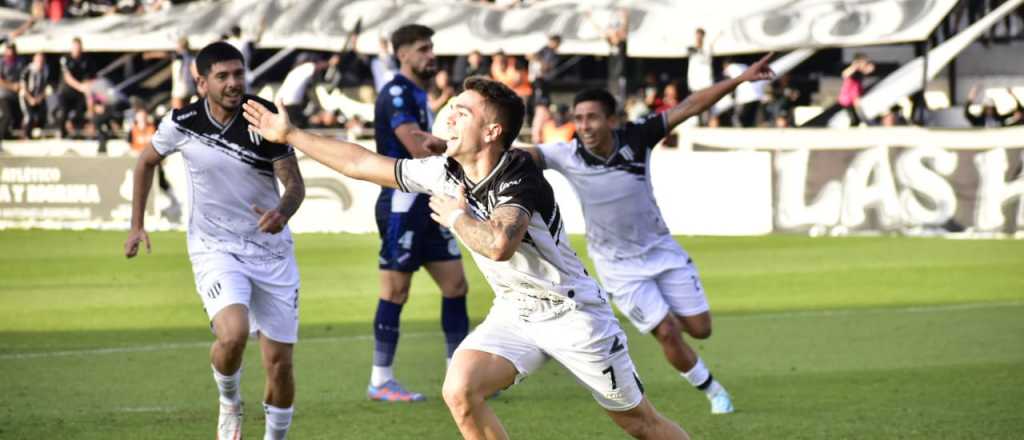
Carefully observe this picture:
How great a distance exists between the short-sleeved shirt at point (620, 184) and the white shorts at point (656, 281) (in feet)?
0.22

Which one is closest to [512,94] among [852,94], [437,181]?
[437,181]

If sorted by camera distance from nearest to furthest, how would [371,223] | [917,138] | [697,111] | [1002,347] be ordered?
1. [697,111]
2. [1002,347]
3. [917,138]
4. [371,223]

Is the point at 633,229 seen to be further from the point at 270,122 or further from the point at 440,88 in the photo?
the point at 440,88

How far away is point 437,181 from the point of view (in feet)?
23.0

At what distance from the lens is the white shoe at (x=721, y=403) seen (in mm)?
10188

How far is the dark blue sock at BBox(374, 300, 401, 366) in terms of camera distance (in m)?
10.9

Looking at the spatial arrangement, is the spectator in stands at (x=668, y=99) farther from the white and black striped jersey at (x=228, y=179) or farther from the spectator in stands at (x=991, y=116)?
the white and black striped jersey at (x=228, y=179)

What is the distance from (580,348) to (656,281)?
3.76 meters

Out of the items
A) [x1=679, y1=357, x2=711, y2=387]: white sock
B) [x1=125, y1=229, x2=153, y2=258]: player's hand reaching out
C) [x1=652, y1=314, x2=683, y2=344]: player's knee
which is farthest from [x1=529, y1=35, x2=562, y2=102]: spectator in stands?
[x1=125, y1=229, x2=153, y2=258]: player's hand reaching out

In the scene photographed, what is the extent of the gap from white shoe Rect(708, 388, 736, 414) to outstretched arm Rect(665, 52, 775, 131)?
1.71 metres

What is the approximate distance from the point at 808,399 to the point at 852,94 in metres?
17.0

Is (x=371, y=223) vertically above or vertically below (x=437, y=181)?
below

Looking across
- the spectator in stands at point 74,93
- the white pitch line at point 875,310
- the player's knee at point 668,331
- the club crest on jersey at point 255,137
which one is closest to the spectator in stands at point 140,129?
the spectator in stands at point 74,93

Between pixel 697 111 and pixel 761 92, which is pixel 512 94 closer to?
pixel 697 111
